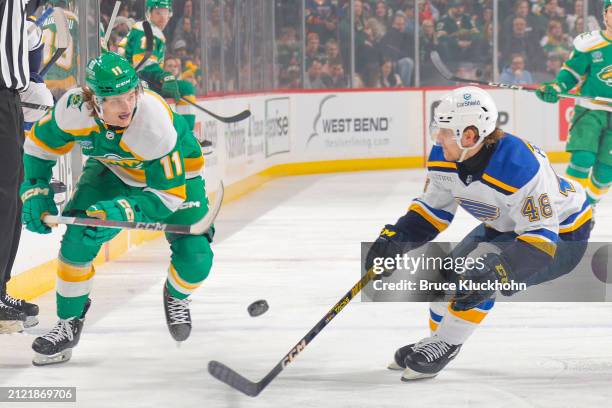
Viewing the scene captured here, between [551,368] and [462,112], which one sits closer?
[462,112]

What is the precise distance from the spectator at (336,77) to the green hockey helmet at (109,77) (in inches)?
323

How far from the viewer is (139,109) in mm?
3586

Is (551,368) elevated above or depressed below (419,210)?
below

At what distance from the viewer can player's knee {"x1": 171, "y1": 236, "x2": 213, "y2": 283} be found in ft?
12.7

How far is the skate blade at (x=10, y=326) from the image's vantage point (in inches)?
161

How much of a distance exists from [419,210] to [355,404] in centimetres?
61

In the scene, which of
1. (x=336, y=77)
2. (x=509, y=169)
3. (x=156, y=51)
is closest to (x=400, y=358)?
(x=509, y=169)

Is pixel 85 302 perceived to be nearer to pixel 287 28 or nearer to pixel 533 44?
pixel 287 28

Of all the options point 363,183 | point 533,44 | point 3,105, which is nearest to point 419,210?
point 3,105

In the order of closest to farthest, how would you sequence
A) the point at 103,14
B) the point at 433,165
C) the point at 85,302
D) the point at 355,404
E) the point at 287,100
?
1. the point at 355,404
2. the point at 433,165
3. the point at 85,302
4. the point at 103,14
5. the point at 287,100

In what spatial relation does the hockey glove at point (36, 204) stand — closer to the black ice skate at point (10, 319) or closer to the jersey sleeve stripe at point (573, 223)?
the black ice skate at point (10, 319)

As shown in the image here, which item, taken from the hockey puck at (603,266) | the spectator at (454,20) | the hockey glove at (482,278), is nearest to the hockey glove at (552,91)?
the hockey puck at (603,266)

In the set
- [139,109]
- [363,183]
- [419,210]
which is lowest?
[363,183]

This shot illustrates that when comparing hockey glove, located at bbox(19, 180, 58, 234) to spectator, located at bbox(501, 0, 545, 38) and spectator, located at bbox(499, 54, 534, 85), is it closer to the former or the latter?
spectator, located at bbox(499, 54, 534, 85)
